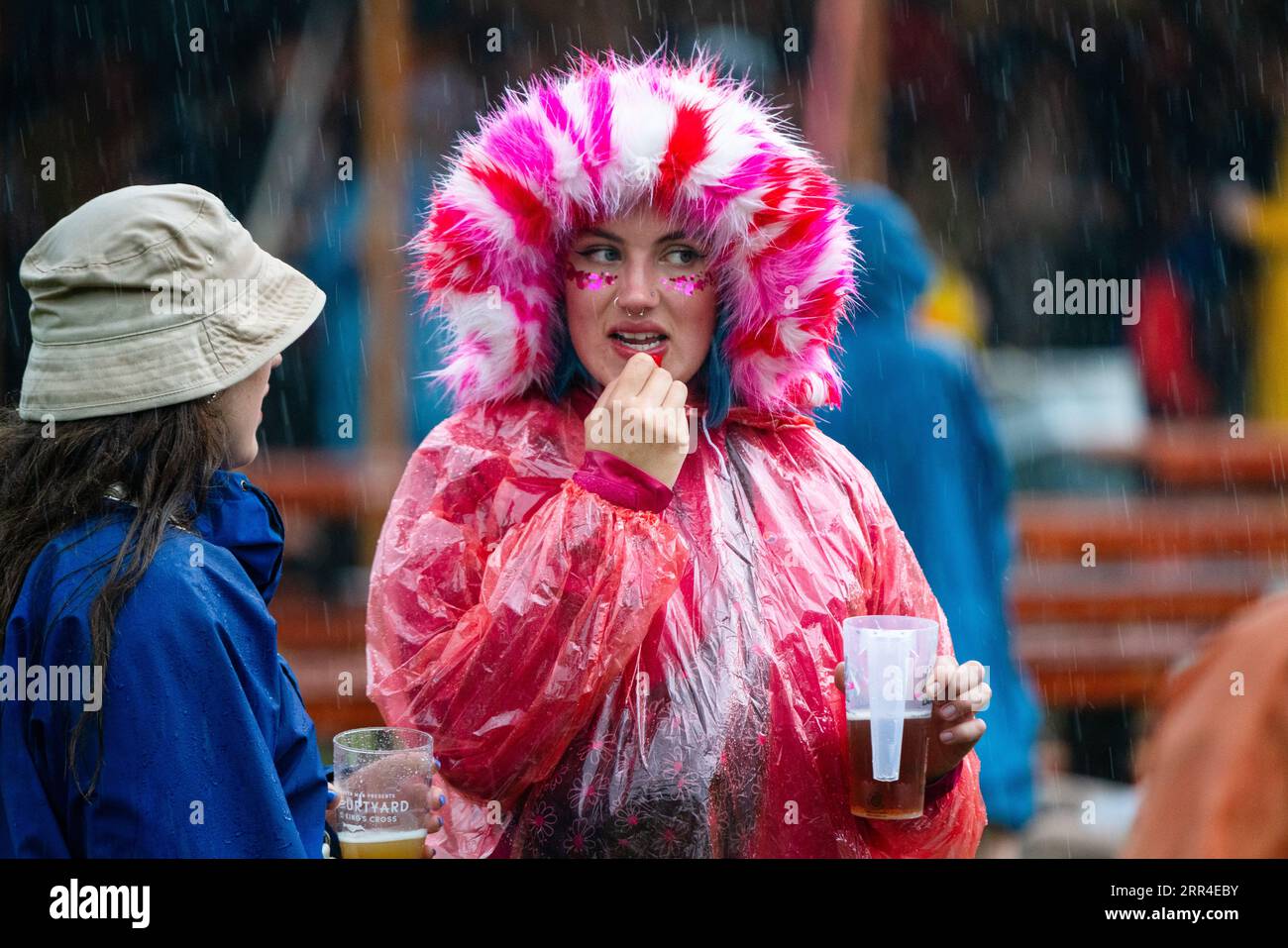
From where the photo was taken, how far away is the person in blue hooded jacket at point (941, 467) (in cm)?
378

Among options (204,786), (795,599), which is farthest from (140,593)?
(795,599)

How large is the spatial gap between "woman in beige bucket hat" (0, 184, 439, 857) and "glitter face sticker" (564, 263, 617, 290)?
0.57 m

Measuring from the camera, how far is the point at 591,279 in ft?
7.91

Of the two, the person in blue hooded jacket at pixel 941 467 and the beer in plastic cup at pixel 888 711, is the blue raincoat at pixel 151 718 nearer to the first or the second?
the beer in plastic cup at pixel 888 711

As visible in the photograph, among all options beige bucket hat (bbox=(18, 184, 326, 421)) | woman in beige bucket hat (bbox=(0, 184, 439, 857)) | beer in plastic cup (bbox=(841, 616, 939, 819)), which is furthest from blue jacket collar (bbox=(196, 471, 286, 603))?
beer in plastic cup (bbox=(841, 616, 939, 819))

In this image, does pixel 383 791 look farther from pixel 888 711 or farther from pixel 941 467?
pixel 941 467

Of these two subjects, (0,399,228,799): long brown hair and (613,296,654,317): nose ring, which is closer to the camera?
(0,399,228,799): long brown hair

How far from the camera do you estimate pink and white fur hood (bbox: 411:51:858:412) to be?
2.33 metres

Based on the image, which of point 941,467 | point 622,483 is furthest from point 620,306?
point 941,467

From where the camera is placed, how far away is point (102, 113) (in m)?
6.08

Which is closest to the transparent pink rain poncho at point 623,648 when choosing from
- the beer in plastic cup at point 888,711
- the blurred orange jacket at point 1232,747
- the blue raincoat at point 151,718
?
the beer in plastic cup at point 888,711

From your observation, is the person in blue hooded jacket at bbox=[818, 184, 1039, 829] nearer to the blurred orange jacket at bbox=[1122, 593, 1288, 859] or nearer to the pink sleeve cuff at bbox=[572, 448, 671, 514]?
the pink sleeve cuff at bbox=[572, 448, 671, 514]

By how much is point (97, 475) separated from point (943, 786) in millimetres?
1392
